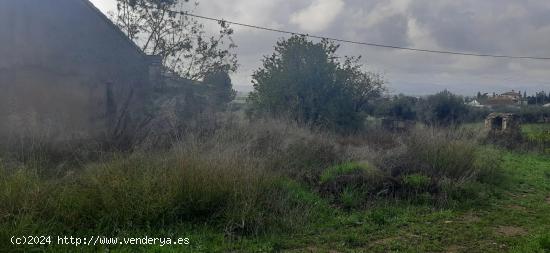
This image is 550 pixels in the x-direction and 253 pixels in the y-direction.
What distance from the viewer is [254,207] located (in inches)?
218

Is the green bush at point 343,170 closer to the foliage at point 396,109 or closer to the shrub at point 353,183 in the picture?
the shrub at point 353,183

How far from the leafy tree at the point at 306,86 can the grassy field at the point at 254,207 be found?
33.9ft

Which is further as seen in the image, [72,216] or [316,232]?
[316,232]

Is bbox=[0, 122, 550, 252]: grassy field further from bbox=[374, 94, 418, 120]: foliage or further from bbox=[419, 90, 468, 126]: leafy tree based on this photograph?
bbox=[419, 90, 468, 126]: leafy tree

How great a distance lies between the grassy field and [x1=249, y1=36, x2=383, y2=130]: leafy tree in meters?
10.3

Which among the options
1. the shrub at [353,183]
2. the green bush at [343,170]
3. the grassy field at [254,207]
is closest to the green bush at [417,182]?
the grassy field at [254,207]

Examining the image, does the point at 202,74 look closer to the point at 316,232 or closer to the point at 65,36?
the point at 65,36

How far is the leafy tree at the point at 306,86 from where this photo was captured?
60.6 ft

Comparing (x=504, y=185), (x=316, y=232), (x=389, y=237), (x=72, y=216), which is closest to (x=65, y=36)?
(x=72, y=216)

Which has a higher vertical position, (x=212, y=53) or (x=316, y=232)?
Result: (x=212, y=53)

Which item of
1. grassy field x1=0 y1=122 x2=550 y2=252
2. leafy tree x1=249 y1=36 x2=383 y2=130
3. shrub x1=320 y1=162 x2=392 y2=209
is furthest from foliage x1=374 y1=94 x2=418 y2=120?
shrub x1=320 y1=162 x2=392 y2=209

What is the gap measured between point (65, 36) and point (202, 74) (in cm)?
763

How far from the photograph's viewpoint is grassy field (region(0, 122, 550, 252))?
4.67 meters

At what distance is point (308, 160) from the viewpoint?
9688 millimetres
